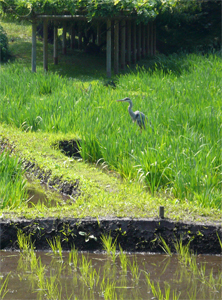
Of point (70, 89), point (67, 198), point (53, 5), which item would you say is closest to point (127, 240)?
point (67, 198)

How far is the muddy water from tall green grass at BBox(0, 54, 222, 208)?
2.72 feet

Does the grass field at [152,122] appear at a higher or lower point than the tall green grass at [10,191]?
higher

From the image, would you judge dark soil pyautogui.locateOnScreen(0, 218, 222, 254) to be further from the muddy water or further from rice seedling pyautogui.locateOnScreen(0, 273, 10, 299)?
rice seedling pyautogui.locateOnScreen(0, 273, 10, 299)

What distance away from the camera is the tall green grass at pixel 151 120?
477cm

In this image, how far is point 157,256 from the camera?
4027mm

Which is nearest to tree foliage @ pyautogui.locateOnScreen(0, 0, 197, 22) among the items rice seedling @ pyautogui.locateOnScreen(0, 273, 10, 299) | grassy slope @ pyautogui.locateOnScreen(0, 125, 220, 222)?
grassy slope @ pyautogui.locateOnScreen(0, 125, 220, 222)

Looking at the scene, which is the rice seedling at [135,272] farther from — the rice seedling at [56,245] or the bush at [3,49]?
the bush at [3,49]

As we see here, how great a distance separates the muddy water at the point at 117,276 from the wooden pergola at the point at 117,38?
9.52 meters

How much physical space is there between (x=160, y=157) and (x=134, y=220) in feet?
3.51

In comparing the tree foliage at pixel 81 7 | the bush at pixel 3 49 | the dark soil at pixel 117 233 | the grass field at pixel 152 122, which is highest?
the tree foliage at pixel 81 7

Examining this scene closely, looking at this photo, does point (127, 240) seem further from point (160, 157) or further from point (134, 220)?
point (160, 157)

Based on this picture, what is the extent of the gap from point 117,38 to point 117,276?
1090 cm

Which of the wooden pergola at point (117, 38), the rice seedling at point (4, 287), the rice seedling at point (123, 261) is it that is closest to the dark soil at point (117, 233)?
the rice seedling at point (123, 261)

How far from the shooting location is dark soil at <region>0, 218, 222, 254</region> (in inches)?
160
